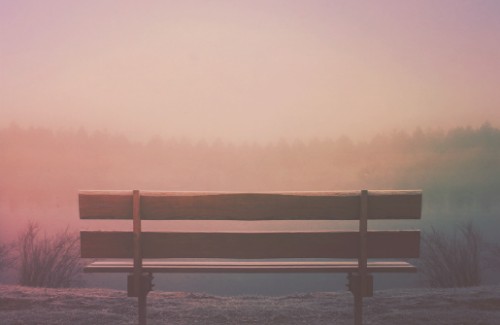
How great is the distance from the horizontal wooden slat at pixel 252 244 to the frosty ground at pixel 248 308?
1.00 meters

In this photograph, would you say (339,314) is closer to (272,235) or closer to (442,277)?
(272,235)

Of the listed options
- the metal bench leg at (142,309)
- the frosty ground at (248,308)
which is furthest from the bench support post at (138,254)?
the frosty ground at (248,308)

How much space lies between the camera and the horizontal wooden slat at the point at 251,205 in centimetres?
405

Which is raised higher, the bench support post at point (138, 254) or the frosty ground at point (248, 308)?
the bench support post at point (138, 254)

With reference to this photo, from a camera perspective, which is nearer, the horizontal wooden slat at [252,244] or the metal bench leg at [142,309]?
the horizontal wooden slat at [252,244]

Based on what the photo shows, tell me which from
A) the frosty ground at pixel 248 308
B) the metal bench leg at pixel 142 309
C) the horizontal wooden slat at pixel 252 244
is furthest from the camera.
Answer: the frosty ground at pixel 248 308

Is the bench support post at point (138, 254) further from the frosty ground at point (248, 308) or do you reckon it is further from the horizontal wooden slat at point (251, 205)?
the frosty ground at point (248, 308)

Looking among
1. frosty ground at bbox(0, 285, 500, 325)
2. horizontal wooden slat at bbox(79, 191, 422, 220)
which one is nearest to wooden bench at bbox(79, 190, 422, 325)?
horizontal wooden slat at bbox(79, 191, 422, 220)

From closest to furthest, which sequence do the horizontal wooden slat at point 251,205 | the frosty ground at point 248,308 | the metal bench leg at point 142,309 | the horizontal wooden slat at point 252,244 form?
the horizontal wooden slat at point 251,205, the horizontal wooden slat at point 252,244, the metal bench leg at point 142,309, the frosty ground at point 248,308

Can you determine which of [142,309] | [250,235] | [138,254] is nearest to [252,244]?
[250,235]

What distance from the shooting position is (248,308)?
553 cm

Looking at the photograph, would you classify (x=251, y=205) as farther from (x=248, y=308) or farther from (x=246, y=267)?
(x=248, y=308)

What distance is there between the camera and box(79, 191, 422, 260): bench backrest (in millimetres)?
4055

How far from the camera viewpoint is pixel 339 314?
208 inches
